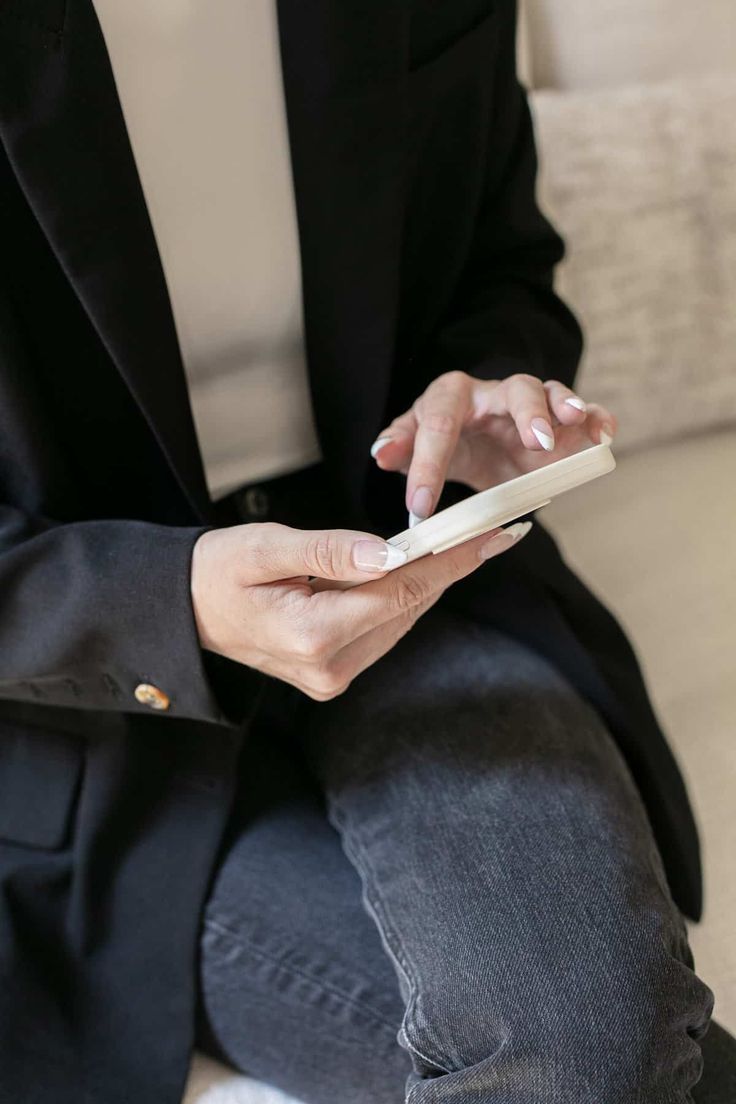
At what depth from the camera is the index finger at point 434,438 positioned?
1.71 feet

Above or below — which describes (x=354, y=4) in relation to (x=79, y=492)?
above

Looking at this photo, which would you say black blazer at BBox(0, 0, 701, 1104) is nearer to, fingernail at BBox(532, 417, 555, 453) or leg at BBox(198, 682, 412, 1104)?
leg at BBox(198, 682, 412, 1104)

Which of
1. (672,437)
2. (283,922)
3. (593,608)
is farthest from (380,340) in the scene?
(672,437)

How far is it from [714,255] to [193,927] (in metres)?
0.87

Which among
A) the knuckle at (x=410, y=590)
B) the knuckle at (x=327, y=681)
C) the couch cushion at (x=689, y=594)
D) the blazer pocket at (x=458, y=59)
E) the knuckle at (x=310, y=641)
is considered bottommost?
the couch cushion at (x=689, y=594)

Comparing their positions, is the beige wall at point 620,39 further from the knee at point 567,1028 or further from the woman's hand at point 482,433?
the knee at point 567,1028

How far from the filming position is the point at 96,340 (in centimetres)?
59

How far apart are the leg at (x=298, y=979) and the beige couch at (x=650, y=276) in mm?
426

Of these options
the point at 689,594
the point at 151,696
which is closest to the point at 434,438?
the point at 151,696

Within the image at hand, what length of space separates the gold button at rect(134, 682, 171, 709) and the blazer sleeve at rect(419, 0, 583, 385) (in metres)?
0.30

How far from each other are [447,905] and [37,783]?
27cm

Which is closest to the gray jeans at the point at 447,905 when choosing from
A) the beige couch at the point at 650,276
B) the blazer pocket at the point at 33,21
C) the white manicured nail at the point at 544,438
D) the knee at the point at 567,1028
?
the knee at the point at 567,1028

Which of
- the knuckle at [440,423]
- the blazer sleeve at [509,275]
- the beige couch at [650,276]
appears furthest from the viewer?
the beige couch at [650,276]

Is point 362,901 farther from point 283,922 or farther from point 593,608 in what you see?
point 593,608
